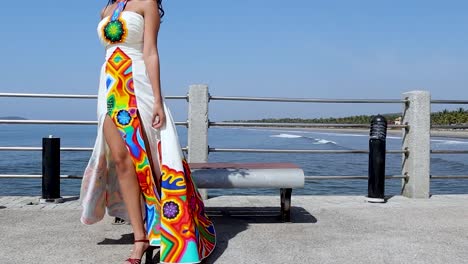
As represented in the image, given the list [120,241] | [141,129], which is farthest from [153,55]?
[120,241]

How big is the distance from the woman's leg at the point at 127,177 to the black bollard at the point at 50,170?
2479 mm

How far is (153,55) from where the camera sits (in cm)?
319

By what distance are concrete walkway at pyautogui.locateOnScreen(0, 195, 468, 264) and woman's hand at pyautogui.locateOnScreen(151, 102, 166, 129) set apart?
93 cm

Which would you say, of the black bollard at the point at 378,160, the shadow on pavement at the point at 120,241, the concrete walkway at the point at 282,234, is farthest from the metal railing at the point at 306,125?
the shadow on pavement at the point at 120,241

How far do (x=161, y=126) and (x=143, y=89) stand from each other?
27 cm

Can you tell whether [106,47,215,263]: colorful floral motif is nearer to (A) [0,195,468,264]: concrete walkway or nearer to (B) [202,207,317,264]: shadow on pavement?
(A) [0,195,468,264]: concrete walkway

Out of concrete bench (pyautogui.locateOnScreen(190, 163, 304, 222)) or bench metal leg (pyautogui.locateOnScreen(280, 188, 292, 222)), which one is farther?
bench metal leg (pyautogui.locateOnScreen(280, 188, 292, 222))

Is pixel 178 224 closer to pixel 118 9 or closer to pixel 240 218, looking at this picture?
pixel 118 9

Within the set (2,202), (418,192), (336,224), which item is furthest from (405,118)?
(2,202)

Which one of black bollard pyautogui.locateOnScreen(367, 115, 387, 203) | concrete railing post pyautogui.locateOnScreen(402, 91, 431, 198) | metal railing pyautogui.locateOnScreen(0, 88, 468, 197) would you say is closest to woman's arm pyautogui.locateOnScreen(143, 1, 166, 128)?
metal railing pyautogui.locateOnScreen(0, 88, 468, 197)

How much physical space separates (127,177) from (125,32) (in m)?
0.94

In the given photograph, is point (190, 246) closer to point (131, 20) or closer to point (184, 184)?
point (184, 184)

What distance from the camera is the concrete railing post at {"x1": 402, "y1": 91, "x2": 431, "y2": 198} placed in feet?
20.5

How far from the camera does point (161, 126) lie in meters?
3.25
